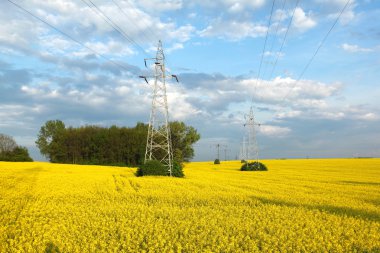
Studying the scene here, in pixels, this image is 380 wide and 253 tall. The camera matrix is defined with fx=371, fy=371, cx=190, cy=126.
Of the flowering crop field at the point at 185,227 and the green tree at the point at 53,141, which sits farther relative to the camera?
the green tree at the point at 53,141

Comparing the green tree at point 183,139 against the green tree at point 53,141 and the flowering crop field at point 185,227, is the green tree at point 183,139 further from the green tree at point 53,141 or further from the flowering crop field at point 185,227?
the flowering crop field at point 185,227

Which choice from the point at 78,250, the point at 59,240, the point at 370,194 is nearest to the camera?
the point at 78,250

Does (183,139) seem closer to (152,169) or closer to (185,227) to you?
(152,169)

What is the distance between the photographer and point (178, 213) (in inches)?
602

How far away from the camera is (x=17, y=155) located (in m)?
84.9

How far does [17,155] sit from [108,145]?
20.4 metres

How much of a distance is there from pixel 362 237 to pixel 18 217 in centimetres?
1202

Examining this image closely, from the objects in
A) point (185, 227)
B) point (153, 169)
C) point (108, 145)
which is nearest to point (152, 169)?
point (153, 169)

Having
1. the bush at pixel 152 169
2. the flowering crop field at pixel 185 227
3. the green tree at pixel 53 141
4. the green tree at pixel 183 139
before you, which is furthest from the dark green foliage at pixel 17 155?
the flowering crop field at pixel 185 227

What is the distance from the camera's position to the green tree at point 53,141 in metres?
93.8

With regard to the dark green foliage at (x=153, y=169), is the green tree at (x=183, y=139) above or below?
above

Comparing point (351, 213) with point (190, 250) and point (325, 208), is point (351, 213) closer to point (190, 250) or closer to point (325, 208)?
point (325, 208)

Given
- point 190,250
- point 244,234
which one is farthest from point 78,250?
point 244,234

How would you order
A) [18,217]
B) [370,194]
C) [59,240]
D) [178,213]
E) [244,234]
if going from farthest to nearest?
[370,194] < [178,213] < [18,217] < [244,234] < [59,240]
